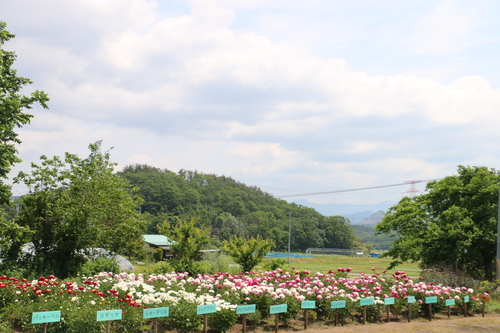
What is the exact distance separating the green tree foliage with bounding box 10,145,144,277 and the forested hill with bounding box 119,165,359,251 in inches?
2370

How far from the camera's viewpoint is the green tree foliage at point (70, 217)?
60.8 ft

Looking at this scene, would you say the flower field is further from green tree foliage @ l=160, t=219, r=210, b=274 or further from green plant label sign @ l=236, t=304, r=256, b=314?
green tree foliage @ l=160, t=219, r=210, b=274

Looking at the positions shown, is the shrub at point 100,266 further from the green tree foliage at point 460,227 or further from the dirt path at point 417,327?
the green tree foliage at point 460,227

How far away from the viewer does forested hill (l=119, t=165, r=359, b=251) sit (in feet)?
295

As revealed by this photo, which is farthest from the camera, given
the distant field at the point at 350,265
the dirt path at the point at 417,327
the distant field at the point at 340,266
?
the distant field at the point at 350,265

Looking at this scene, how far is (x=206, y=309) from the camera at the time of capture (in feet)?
30.6

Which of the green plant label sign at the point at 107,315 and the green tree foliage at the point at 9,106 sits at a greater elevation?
the green tree foliage at the point at 9,106

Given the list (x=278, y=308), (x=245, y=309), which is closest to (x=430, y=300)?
(x=278, y=308)

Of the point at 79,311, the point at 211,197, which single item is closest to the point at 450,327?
the point at 79,311

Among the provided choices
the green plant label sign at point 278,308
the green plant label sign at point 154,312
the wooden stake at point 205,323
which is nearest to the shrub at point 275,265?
the green plant label sign at point 278,308

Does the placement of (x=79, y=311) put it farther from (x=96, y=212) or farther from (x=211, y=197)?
(x=211, y=197)

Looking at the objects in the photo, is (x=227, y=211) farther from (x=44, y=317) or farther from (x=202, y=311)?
(x=44, y=317)

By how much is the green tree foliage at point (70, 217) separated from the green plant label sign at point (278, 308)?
35.1 ft

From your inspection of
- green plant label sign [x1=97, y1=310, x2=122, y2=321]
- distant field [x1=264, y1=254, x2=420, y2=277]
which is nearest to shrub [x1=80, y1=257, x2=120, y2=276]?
green plant label sign [x1=97, y1=310, x2=122, y2=321]
